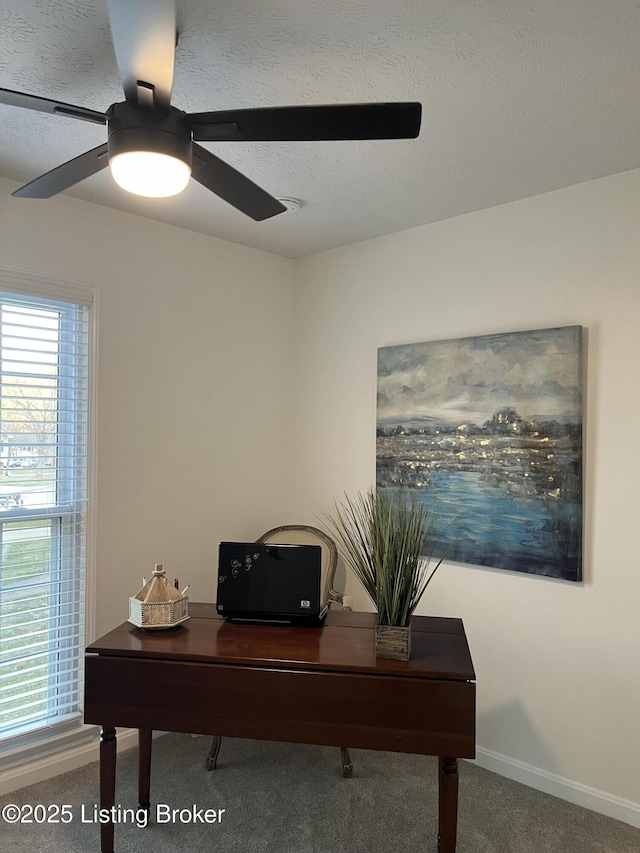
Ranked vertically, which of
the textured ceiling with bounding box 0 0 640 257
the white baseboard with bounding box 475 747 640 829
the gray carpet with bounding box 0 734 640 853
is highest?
the textured ceiling with bounding box 0 0 640 257

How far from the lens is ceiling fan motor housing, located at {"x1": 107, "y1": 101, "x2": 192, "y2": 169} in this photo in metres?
1.46

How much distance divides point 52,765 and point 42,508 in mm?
1089

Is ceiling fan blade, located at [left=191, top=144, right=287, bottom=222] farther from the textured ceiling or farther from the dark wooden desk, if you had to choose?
the dark wooden desk

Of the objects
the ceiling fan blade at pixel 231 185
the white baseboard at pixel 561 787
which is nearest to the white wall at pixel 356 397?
the white baseboard at pixel 561 787

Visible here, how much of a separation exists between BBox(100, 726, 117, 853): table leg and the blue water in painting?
159cm

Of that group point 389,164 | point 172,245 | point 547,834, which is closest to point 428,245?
point 389,164

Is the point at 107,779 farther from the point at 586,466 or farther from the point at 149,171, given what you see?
the point at 586,466

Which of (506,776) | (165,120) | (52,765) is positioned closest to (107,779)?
(52,765)

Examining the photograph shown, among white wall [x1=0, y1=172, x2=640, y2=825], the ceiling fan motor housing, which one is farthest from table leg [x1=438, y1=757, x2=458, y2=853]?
the ceiling fan motor housing

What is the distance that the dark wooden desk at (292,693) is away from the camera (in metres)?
1.92

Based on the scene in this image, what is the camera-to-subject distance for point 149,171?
150cm

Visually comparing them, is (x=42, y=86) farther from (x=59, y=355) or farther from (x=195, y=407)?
(x=195, y=407)

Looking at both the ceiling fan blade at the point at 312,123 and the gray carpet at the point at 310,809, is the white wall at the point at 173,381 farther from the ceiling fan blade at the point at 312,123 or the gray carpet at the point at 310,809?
the ceiling fan blade at the point at 312,123

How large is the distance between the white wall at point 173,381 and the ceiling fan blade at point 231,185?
1239 mm
